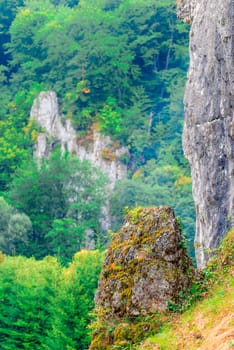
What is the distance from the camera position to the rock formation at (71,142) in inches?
2089

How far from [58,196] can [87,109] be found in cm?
1058

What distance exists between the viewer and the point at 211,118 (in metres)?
21.0

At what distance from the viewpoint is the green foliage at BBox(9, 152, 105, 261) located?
46062mm

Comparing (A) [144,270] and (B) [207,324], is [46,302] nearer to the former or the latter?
(A) [144,270]

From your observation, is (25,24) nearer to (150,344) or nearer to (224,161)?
(224,161)

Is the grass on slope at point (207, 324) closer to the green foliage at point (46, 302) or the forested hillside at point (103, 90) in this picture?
the green foliage at point (46, 302)

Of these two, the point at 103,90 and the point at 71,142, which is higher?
the point at 103,90

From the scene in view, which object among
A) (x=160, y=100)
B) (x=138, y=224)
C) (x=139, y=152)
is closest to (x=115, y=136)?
(x=139, y=152)

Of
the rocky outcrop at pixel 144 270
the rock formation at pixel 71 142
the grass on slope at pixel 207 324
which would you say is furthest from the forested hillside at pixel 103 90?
the grass on slope at pixel 207 324

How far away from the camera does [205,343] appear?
10000mm

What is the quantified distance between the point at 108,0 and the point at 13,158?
17854 mm

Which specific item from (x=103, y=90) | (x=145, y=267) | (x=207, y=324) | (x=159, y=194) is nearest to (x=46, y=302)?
(x=159, y=194)

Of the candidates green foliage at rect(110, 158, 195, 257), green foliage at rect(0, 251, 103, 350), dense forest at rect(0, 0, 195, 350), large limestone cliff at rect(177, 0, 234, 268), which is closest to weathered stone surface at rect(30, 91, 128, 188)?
dense forest at rect(0, 0, 195, 350)

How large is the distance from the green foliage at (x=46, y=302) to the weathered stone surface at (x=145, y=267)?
12.7 meters
